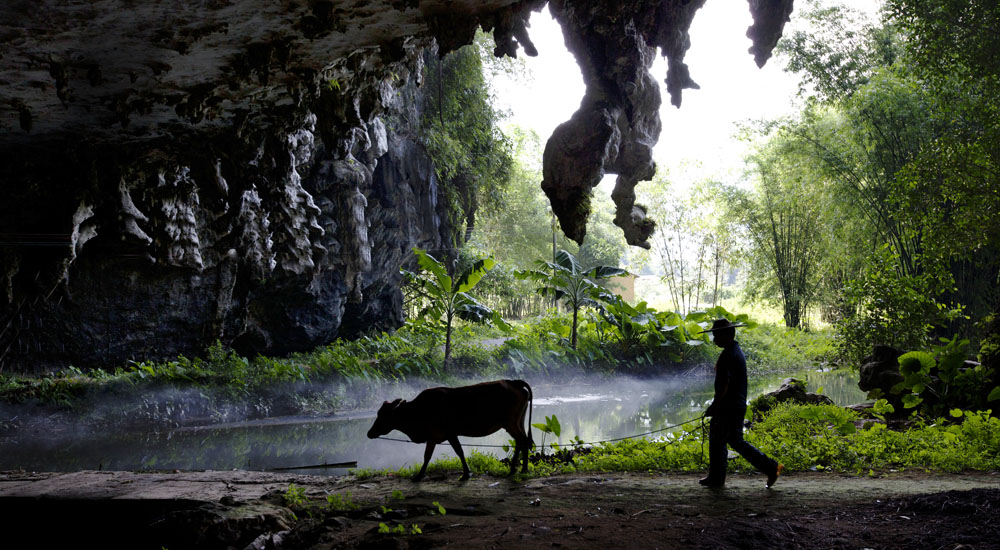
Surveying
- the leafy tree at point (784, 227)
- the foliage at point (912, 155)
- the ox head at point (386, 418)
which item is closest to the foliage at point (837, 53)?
the foliage at point (912, 155)

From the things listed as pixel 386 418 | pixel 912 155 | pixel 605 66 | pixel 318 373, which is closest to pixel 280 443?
pixel 318 373

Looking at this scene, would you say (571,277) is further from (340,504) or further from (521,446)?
(340,504)

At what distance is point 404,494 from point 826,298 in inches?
905

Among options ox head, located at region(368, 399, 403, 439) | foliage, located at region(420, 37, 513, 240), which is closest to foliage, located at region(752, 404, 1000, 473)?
ox head, located at region(368, 399, 403, 439)

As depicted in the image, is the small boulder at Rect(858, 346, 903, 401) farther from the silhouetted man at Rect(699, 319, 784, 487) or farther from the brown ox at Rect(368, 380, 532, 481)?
the brown ox at Rect(368, 380, 532, 481)

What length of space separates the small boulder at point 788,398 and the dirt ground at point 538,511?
12.4ft

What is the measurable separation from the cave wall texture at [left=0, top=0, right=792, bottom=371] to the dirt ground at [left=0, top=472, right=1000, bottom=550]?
3.01 metres

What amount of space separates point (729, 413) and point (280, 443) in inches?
267

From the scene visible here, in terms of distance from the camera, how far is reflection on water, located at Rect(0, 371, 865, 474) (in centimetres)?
777

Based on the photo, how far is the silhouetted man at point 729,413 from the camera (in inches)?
195

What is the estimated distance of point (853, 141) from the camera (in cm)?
1367

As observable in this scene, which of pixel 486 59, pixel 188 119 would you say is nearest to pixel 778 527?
pixel 188 119

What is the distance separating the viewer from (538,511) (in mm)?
4324

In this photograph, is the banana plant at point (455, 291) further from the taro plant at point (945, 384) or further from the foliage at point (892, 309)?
the taro plant at point (945, 384)
